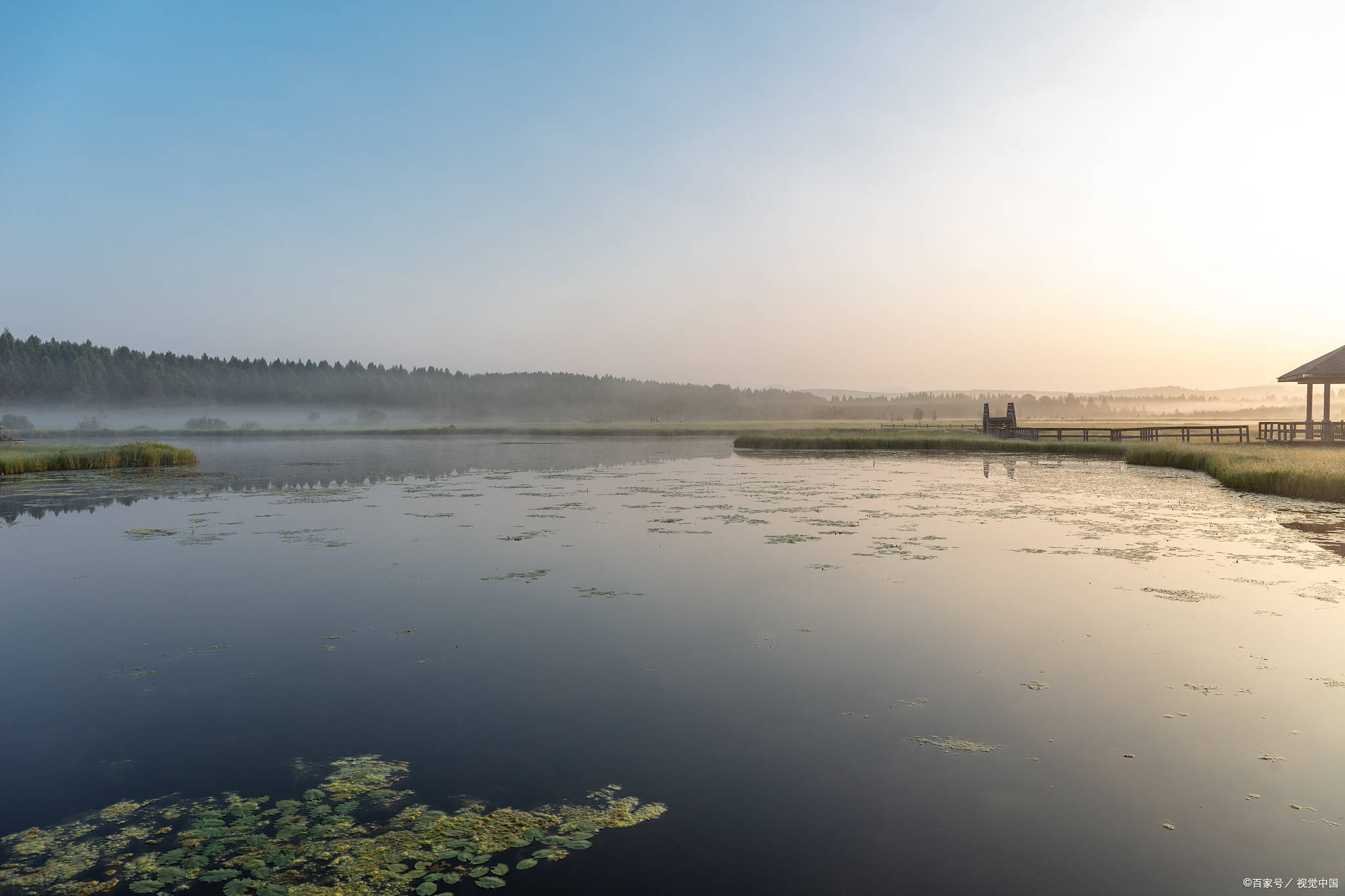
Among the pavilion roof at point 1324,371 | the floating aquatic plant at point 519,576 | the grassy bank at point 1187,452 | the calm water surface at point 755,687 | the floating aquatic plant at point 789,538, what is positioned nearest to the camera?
the calm water surface at point 755,687

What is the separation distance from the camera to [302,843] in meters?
4.34

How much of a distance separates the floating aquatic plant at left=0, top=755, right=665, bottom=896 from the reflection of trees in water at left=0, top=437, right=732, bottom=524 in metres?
18.6

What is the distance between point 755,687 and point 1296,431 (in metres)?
46.3

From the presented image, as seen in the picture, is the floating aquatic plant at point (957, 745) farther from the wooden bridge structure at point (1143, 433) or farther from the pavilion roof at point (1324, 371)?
the wooden bridge structure at point (1143, 433)

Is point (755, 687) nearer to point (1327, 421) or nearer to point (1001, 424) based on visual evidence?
point (1327, 421)

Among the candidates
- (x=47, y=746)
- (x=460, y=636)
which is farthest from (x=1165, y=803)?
(x=47, y=746)

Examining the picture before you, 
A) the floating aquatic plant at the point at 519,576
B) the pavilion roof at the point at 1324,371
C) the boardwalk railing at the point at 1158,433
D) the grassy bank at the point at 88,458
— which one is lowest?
the floating aquatic plant at the point at 519,576

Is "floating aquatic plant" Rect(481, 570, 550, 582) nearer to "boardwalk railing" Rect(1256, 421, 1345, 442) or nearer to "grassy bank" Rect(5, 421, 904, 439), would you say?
"boardwalk railing" Rect(1256, 421, 1345, 442)

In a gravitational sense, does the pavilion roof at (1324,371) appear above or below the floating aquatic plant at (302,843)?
above

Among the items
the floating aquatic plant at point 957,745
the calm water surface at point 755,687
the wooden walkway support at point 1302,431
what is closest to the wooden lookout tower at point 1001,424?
the wooden walkway support at point 1302,431

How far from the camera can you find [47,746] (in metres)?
5.73

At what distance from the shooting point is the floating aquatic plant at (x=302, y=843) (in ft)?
13.1

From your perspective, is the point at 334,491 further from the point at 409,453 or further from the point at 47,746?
the point at 409,453

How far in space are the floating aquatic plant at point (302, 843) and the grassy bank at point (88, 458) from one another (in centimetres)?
3689
